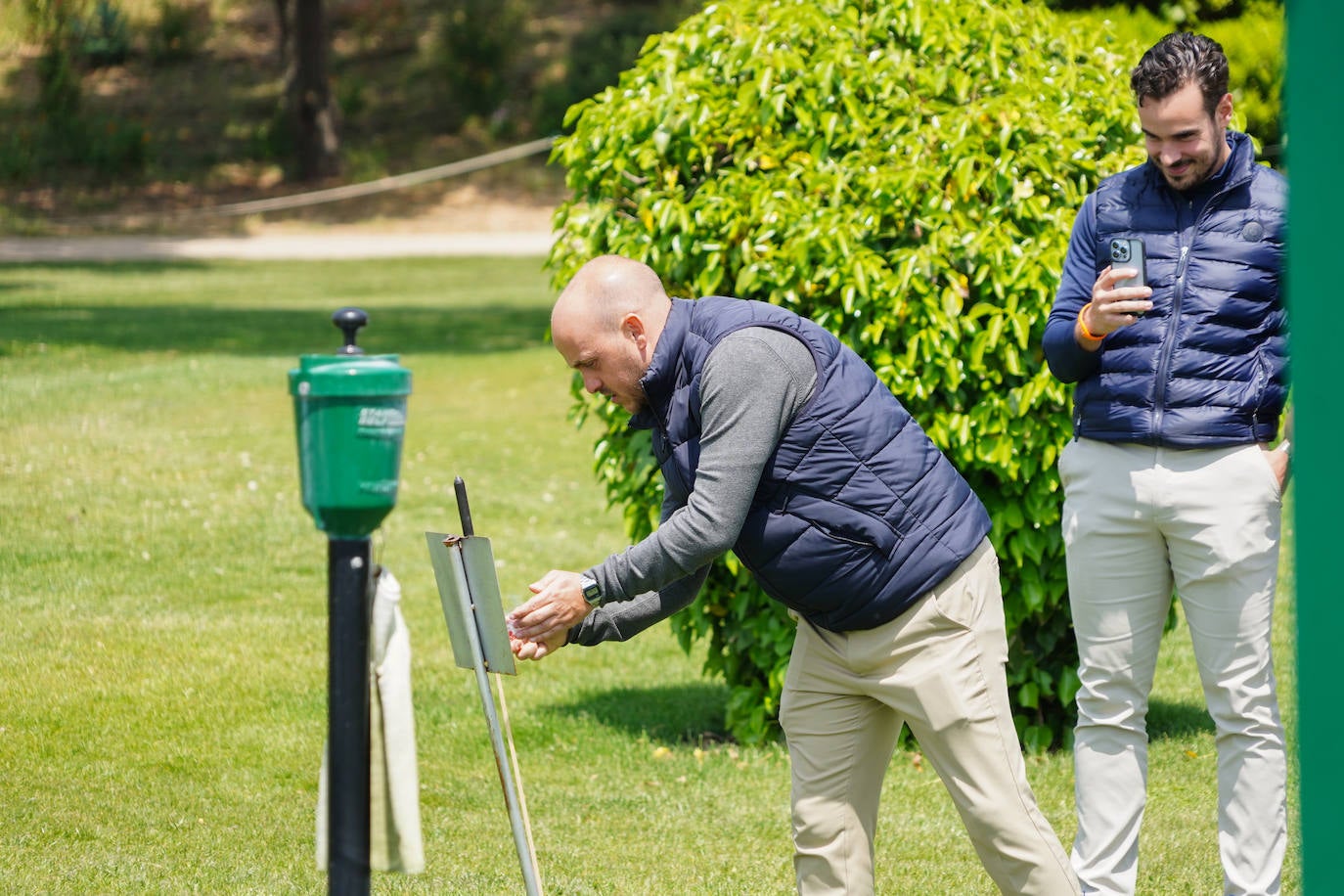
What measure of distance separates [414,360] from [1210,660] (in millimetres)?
14048

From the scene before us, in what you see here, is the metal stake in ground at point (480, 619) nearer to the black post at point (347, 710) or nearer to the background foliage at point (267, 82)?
the black post at point (347, 710)

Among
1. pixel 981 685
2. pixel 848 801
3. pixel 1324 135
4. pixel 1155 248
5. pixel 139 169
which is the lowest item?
pixel 139 169

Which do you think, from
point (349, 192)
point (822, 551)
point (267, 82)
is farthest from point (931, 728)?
point (267, 82)

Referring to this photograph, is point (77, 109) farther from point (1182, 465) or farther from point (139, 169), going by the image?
point (1182, 465)

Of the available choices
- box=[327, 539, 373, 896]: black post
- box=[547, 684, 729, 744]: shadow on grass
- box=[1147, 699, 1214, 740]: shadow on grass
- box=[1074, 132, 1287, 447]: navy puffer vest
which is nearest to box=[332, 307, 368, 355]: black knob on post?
box=[327, 539, 373, 896]: black post

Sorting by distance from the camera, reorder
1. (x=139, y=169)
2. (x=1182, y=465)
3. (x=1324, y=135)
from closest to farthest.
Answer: (x=1324, y=135), (x=1182, y=465), (x=139, y=169)

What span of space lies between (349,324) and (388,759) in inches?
30.7

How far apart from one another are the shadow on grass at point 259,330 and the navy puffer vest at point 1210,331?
1314cm

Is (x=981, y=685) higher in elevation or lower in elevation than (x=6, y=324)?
higher

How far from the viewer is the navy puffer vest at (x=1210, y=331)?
4.16 metres

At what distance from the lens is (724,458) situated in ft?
11.1

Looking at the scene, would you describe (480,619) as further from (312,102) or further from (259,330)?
(312,102)

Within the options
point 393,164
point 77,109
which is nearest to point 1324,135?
point 393,164

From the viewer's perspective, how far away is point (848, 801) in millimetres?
3857
